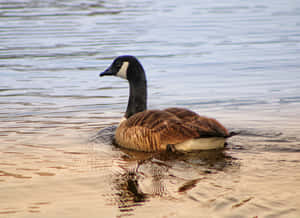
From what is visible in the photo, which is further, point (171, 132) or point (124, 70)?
point (124, 70)

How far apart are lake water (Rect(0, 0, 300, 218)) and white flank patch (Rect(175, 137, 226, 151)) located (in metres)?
0.14

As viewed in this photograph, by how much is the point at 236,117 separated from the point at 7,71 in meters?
9.42

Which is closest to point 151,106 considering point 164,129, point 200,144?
point 164,129

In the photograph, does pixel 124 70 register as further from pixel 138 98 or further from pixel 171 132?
pixel 171 132

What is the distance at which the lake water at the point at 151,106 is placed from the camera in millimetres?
6336

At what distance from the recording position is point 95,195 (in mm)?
6613

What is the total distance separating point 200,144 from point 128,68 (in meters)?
2.38

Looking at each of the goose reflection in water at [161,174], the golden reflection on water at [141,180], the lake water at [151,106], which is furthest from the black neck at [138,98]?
the goose reflection in water at [161,174]

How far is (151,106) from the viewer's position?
501 inches

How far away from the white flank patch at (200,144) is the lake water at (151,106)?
140 mm

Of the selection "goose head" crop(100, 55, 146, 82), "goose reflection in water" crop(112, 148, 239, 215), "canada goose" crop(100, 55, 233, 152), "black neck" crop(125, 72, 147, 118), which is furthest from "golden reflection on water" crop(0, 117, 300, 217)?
"goose head" crop(100, 55, 146, 82)

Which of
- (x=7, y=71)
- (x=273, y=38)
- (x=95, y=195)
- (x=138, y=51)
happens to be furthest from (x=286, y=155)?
(x=273, y=38)

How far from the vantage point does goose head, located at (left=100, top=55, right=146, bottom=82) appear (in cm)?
989

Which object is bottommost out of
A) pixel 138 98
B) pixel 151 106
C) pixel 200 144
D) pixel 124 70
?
pixel 151 106
